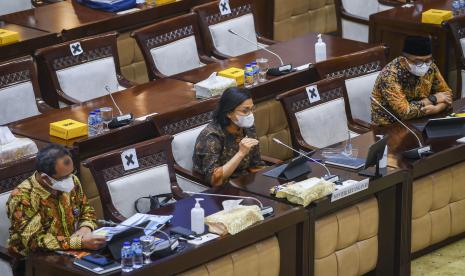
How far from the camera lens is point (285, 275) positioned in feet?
18.4

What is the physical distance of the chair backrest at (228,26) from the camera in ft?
26.3

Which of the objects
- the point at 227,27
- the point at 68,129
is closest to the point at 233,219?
the point at 68,129

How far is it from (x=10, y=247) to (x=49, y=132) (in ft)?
3.79

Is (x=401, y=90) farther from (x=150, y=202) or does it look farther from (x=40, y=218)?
(x=40, y=218)

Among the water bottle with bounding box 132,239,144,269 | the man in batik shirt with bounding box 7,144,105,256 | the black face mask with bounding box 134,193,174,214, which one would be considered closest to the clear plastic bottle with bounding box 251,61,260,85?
the black face mask with bounding box 134,193,174,214

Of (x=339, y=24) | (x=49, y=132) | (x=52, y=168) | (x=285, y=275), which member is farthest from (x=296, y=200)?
(x=339, y=24)

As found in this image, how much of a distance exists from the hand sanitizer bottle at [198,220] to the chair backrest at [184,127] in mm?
1014

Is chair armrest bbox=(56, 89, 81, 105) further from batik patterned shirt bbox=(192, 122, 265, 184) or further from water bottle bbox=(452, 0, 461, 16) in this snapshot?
water bottle bbox=(452, 0, 461, 16)

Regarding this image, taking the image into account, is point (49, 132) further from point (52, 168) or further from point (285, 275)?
point (285, 275)

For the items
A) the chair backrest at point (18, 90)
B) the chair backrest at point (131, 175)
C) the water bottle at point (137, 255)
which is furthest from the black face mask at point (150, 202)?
the chair backrest at point (18, 90)

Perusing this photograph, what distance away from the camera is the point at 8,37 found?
7508 millimetres

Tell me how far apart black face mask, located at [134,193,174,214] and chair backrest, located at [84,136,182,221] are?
3cm

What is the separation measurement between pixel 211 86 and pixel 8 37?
1.49 metres

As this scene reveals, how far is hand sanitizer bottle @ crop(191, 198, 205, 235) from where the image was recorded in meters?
5.24
